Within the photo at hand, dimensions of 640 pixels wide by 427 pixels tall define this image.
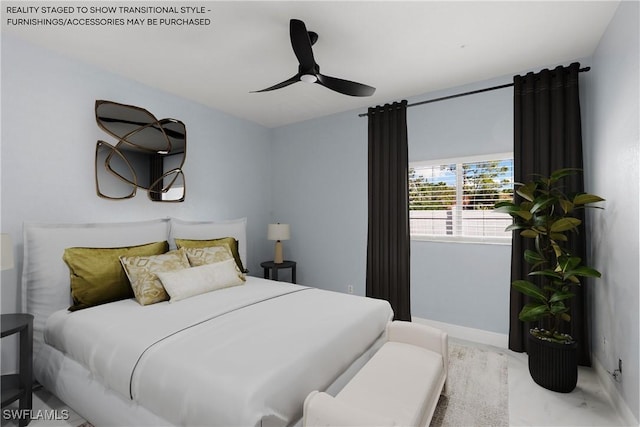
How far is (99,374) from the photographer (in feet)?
5.70

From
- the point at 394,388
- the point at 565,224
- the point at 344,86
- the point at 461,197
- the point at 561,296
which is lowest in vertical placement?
the point at 394,388

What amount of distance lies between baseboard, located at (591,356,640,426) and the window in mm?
1168

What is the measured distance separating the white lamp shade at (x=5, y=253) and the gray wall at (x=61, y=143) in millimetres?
489

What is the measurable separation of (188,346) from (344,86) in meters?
2.02

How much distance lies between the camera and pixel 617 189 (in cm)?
207

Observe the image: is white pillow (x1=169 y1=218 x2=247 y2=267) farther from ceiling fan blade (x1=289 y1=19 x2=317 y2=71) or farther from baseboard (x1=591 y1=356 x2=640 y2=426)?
baseboard (x1=591 y1=356 x2=640 y2=426)

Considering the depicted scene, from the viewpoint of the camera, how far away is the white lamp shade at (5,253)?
185 centimetres

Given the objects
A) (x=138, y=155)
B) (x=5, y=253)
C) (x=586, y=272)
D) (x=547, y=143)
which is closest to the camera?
(x=5, y=253)

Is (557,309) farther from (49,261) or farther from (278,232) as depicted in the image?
(49,261)

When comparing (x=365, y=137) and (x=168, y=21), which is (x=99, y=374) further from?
(x=365, y=137)

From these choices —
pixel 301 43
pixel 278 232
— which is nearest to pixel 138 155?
pixel 278 232

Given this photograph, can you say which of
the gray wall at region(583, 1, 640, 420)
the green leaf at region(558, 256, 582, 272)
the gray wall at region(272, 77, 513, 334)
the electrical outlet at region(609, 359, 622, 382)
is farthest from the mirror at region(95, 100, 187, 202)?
the electrical outlet at region(609, 359, 622, 382)

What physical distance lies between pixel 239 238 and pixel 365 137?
1.98 m

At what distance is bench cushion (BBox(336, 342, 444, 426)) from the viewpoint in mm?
1442
